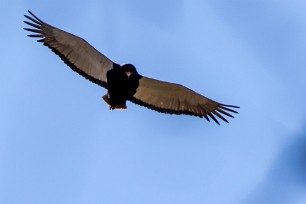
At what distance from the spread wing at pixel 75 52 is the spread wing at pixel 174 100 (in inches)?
48.1

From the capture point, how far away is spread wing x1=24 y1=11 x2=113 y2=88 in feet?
128

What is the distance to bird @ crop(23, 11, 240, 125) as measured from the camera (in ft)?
129

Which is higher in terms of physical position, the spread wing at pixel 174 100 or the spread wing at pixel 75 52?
the spread wing at pixel 75 52

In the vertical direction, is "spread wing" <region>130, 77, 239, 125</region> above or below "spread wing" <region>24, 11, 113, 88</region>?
below

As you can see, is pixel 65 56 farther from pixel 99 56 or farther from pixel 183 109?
pixel 183 109

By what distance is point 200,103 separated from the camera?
1592 inches

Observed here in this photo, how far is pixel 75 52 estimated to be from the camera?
39812mm

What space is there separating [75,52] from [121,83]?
1.65 meters

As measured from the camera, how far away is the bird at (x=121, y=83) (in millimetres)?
39281

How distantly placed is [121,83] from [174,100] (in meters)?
1.91

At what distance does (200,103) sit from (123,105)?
98.6 inches

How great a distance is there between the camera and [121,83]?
39.6 meters

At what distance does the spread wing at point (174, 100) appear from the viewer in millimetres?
40156

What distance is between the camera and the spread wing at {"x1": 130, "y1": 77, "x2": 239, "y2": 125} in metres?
40.2
